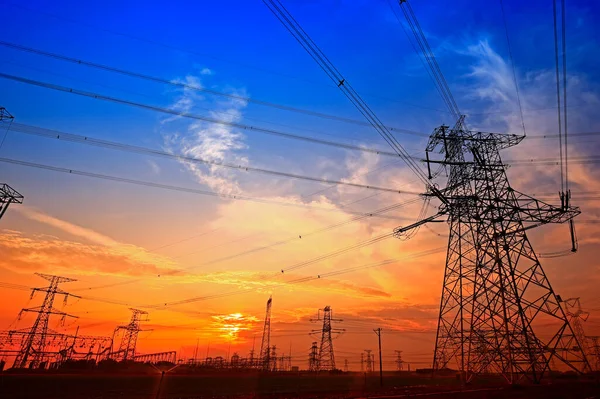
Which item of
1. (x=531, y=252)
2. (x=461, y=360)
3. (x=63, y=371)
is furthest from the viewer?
(x=63, y=371)

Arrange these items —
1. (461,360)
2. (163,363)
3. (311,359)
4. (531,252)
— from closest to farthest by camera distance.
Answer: (531,252) → (461,360) → (311,359) → (163,363)

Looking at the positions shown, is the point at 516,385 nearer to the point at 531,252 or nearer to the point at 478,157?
the point at 531,252

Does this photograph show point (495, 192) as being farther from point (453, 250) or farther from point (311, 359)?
point (311, 359)

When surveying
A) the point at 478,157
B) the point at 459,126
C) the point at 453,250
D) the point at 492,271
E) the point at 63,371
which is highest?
the point at 459,126

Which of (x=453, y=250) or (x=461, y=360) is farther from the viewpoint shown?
(x=453, y=250)

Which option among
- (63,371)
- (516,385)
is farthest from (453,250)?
(63,371)

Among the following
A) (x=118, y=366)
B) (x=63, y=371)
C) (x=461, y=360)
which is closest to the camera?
(x=461, y=360)

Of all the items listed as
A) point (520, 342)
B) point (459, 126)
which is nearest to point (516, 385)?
point (520, 342)

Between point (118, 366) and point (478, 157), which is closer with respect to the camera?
point (478, 157)

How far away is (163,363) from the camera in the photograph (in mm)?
164875

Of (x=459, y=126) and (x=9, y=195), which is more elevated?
(x=459, y=126)

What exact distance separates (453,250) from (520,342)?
438 inches

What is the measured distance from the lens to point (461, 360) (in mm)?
32125

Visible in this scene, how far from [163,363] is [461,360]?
173008 mm
